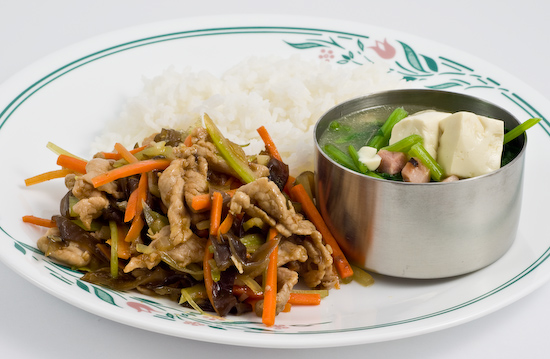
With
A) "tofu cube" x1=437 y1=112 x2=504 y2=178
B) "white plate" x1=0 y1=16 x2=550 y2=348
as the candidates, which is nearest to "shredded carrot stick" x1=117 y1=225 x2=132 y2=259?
"white plate" x1=0 y1=16 x2=550 y2=348

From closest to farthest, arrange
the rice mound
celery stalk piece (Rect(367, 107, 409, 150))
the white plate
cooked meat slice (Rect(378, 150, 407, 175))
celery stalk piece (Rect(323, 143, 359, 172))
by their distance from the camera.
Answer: the white plate < cooked meat slice (Rect(378, 150, 407, 175)) < celery stalk piece (Rect(323, 143, 359, 172)) < celery stalk piece (Rect(367, 107, 409, 150)) < the rice mound

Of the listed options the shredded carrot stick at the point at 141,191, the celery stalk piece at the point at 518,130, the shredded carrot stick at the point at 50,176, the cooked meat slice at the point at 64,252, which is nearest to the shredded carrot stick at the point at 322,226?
the shredded carrot stick at the point at 141,191

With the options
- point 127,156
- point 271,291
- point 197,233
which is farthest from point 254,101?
point 271,291

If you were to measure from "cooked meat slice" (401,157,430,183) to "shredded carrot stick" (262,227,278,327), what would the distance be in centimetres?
77

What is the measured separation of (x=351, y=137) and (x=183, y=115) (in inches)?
54.2

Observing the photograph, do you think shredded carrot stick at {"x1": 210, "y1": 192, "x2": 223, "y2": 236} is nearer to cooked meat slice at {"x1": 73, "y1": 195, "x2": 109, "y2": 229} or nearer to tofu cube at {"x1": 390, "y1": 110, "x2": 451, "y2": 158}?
cooked meat slice at {"x1": 73, "y1": 195, "x2": 109, "y2": 229}

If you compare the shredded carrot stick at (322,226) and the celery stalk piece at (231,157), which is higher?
the celery stalk piece at (231,157)

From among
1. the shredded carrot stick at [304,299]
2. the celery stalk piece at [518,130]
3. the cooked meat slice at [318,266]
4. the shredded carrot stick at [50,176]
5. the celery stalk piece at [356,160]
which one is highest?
the celery stalk piece at [518,130]

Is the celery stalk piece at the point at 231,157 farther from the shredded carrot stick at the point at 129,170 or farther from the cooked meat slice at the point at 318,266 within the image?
the cooked meat slice at the point at 318,266

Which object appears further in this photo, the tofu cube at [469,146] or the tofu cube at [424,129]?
the tofu cube at [424,129]

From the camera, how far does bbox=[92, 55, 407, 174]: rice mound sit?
4.52 meters

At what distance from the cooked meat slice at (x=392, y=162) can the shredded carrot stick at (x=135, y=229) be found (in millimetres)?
1358

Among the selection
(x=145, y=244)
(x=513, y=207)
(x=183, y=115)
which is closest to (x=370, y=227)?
(x=513, y=207)

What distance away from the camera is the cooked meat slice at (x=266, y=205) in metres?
3.23
